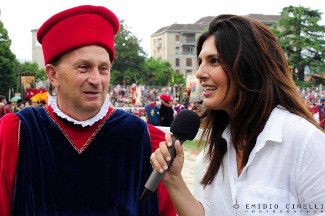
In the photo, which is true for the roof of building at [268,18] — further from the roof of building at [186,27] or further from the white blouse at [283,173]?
the white blouse at [283,173]

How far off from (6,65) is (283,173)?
3723 centimetres

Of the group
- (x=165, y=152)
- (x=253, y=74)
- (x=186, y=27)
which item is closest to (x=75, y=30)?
(x=165, y=152)

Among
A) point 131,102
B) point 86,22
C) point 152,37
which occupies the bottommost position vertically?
point 131,102

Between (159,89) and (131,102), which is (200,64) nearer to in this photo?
(131,102)

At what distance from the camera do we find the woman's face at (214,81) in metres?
1.78

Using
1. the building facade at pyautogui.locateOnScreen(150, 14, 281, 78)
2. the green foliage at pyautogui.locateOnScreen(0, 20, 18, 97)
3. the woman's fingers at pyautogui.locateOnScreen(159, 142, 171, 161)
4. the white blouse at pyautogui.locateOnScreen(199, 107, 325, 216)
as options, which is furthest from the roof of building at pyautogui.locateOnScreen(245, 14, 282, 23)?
the woman's fingers at pyautogui.locateOnScreen(159, 142, 171, 161)

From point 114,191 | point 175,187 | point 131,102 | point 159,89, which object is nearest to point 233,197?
point 175,187

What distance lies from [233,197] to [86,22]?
126cm

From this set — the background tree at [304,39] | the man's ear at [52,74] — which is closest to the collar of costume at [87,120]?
the man's ear at [52,74]

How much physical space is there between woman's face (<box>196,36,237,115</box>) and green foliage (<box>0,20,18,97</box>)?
36157 millimetres

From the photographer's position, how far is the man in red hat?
1957mm

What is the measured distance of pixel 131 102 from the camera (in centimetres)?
2733

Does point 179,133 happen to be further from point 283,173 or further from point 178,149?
point 283,173

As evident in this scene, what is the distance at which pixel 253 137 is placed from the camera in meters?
1.76
